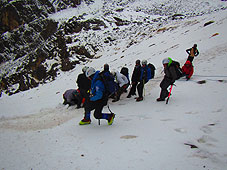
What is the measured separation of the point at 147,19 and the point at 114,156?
38.4 metres

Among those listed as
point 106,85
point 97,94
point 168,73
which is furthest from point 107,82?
point 168,73

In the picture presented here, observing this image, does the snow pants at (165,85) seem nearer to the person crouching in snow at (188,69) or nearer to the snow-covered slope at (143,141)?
the snow-covered slope at (143,141)

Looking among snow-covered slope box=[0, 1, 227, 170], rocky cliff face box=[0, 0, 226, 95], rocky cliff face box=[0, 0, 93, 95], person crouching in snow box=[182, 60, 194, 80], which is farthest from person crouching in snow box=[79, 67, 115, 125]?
rocky cliff face box=[0, 0, 93, 95]

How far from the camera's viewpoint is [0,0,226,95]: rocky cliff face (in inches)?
798

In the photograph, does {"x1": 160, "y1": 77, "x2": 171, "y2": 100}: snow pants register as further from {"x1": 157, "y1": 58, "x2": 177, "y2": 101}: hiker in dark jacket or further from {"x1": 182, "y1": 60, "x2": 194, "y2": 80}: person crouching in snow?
{"x1": 182, "y1": 60, "x2": 194, "y2": 80}: person crouching in snow

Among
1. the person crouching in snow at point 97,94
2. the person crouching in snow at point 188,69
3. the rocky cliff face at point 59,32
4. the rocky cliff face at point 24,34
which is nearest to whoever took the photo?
the person crouching in snow at point 97,94

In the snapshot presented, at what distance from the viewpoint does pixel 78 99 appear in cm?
621

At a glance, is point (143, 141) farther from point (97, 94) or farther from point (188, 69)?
point (188, 69)

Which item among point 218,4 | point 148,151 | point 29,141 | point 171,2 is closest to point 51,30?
point 29,141

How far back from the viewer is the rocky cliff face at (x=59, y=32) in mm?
20266

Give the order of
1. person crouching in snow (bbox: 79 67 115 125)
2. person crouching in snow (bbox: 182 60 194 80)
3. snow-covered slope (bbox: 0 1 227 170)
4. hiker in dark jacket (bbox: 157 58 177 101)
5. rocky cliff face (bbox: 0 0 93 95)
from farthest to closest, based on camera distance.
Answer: rocky cliff face (bbox: 0 0 93 95) → person crouching in snow (bbox: 182 60 194 80) → hiker in dark jacket (bbox: 157 58 177 101) → person crouching in snow (bbox: 79 67 115 125) → snow-covered slope (bbox: 0 1 227 170)

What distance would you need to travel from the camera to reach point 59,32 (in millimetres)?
25125

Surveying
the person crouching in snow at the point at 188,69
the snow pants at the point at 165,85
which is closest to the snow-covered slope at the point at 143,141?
the snow pants at the point at 165,85

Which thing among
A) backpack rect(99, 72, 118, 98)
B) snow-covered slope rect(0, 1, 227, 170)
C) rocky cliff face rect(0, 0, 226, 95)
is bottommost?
snow-covered slope rect(0, 1, 227, 170)
